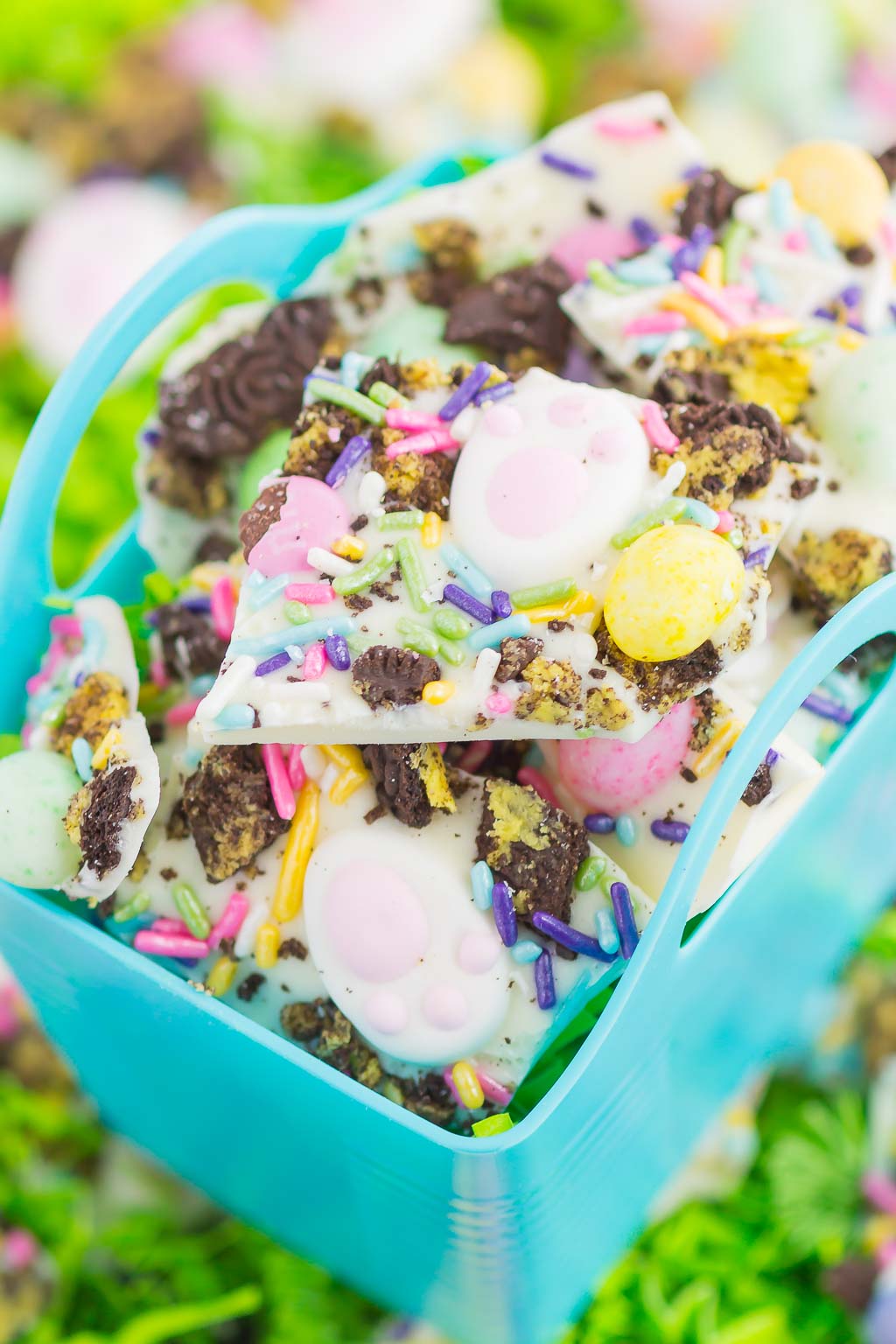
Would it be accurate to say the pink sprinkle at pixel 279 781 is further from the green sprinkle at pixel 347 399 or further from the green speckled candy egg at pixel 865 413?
the green speckled candy egg at pixel 865 413

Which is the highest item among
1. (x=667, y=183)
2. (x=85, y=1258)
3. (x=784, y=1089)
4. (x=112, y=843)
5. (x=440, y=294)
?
(x=667, y=183)

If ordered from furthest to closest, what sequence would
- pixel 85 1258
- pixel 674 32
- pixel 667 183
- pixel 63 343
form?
pixel 674 32
pixel 63 343
pixel 85 1258
pixel 667 183

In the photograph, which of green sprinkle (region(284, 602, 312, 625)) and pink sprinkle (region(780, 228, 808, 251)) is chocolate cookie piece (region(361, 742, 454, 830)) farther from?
pink sprinkle (region(780, 228, 808, 251))

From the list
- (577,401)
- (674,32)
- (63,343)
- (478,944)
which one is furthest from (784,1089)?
(674,32)

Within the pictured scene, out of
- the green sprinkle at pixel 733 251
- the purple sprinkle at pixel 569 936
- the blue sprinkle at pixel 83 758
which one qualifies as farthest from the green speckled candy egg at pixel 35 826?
the green sprinkle at pixel 733 251

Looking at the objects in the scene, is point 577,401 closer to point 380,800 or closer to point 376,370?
point 376,370

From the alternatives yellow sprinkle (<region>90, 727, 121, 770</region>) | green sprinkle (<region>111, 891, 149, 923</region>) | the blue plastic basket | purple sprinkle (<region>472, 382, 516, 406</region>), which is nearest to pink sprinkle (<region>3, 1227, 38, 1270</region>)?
the blue plastic basket

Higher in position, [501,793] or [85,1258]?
[501,793]
